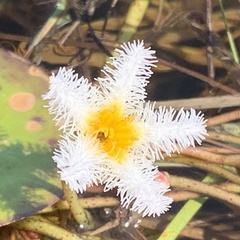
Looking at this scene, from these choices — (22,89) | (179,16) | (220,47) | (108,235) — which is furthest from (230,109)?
(22,89)

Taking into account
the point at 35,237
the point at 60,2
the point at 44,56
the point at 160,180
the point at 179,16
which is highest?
the point at 179,16

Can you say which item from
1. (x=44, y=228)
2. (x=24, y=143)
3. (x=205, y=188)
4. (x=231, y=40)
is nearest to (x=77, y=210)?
(x=44, y=228)

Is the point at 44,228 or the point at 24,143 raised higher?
the point at 24,143

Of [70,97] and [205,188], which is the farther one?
[205,188]

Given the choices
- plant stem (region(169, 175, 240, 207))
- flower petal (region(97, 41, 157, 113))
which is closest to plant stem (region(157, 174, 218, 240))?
plant stem (region(169, 175, 240, 207))

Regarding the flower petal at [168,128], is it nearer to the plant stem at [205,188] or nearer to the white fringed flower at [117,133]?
the white fringed flower at [117,133]

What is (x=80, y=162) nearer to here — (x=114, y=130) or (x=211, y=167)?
(x=114, y=130)

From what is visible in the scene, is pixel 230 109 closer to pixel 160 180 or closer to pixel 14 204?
pixel 160 180

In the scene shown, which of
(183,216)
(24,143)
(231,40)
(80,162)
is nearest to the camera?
(80,162)
